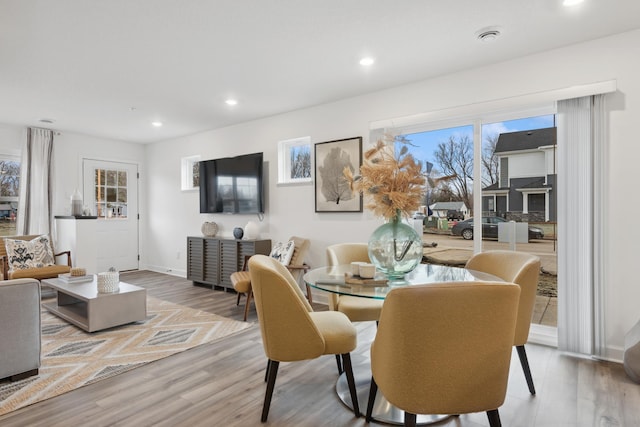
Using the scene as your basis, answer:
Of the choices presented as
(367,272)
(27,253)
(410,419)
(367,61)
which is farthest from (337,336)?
(27,253)

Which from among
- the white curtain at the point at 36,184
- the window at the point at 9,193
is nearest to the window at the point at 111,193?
the white curtain at the point at 36,184

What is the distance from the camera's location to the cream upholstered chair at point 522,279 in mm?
2135

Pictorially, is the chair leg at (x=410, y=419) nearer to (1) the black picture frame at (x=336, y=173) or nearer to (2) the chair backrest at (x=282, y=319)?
(2) the chair backrest at (x=282, y=319)

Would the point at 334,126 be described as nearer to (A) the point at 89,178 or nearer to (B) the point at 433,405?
(B) the point at 433,405

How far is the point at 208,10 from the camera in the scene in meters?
2.39

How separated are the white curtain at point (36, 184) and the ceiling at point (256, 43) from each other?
1.34 meters

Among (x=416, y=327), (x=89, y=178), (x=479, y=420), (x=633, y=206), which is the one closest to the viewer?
(x=416, y=327)

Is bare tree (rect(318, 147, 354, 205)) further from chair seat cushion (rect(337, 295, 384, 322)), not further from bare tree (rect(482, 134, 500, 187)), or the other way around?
chair seat cushion (rect(337, 295, 384, 322))

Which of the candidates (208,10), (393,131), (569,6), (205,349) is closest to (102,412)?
(205,349)

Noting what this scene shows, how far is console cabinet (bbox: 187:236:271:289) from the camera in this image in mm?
4895

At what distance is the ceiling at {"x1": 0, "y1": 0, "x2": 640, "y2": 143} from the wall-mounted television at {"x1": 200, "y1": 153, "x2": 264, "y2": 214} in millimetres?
1076

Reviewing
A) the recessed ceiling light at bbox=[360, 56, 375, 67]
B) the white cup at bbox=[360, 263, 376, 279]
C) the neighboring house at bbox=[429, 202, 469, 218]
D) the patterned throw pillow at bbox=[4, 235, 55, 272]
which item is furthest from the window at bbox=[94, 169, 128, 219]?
the white cup at bbox=[360, 263, 376, 279]

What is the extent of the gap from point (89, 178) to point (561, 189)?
22.8 feet

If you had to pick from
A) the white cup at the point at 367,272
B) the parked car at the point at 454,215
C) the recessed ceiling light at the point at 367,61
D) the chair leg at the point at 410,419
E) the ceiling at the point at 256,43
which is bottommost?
the chair leg at the point at 410,419
